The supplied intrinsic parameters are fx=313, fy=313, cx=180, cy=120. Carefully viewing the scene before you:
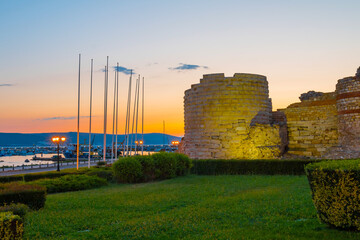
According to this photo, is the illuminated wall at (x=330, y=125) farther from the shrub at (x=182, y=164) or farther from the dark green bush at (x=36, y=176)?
the dark green bush at (x=36, y=176)

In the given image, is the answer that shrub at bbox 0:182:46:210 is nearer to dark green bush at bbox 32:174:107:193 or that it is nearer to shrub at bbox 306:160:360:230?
dark green bush at bbox 32:174:107:193

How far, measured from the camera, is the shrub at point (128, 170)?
719 inches

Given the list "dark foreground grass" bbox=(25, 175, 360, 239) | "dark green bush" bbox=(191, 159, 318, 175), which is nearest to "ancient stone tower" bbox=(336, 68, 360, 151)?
"dark green bush" bbox=(191, 159, 318, 175)

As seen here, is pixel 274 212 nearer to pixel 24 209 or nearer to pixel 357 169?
pixel 357 169

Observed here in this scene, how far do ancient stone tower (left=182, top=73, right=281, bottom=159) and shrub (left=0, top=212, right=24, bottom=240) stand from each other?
1848 centimetres

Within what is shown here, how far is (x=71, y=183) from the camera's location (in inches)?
648

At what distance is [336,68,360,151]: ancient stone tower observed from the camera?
2106 cm

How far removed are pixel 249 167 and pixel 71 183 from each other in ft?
34.5

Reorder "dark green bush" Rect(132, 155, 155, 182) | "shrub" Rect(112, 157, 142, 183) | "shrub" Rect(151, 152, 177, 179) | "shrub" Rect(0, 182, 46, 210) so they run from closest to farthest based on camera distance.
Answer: "shrub" Rect(0, 182, 46, 210), "shrub" Rect(112, 157, 142, 183), "dark green bush" Rect(132, 155, 155, 182), "shrub" Rect(151, 152, 177, 179)

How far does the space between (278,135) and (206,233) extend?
1799 cm

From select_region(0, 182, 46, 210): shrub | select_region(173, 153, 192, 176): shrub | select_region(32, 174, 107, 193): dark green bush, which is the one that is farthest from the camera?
select_region(173, 153, 192, 176): shrub

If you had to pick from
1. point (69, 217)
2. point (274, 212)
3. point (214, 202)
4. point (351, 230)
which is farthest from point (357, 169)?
point (69, 217)

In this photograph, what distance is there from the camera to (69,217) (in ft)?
27.8

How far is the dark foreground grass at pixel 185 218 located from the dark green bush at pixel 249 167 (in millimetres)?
7540
